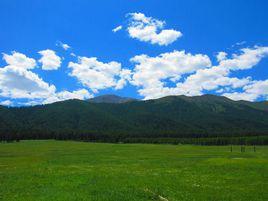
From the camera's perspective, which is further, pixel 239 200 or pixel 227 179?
pixel 227 179

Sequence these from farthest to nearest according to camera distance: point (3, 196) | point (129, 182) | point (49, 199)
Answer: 1. point (129, 182)
2. point (3, 196)
3. point (49, 199)

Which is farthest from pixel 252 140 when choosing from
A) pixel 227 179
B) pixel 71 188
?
pixel 71 188

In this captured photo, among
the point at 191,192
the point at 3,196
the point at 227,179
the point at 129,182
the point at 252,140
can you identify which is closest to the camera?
the point at 3,196

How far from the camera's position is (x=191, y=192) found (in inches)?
1170

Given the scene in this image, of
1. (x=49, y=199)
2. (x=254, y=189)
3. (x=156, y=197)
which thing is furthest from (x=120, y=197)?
(x=254, y=189)

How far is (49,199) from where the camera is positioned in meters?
25.7

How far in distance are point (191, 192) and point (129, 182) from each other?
27.2 feet

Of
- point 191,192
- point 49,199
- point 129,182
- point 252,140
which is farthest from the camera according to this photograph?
point 252,140

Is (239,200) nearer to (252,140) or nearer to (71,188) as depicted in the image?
(71,188)

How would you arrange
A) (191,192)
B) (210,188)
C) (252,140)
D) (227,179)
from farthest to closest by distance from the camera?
1. (252,140)
2. (227,179)
3. (210,188)
4. (191,192)

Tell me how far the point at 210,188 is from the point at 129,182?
859cm

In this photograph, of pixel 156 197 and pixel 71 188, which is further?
pixel 71 188

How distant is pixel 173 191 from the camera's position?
97.8 feet

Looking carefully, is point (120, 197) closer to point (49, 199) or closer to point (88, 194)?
point (88, 194)
